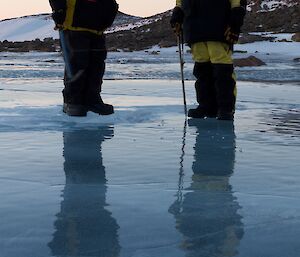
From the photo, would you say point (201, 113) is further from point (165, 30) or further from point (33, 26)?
point (33, 26)

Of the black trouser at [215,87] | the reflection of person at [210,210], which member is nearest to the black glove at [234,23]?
the black trouser at [215,87]

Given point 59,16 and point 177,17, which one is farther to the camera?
point 177,17

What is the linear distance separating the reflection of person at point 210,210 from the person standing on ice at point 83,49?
1.63 m

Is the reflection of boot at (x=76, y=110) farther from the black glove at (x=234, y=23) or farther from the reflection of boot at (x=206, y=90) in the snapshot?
the black glove at (x=234, y=23)

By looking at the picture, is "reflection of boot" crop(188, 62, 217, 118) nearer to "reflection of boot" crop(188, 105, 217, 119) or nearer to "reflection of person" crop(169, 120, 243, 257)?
"reflection of boot" crop(188, 105, 217, 119)

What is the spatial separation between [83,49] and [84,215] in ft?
8.77

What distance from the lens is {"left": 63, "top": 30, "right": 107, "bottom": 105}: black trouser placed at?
4234 mm

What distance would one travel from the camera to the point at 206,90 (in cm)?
447

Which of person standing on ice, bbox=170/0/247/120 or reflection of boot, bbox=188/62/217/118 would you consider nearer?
person standing on ice, bbox=170/0/247/120

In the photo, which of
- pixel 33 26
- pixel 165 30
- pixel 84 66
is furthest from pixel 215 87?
pixel 33 26

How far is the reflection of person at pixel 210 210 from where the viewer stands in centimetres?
150

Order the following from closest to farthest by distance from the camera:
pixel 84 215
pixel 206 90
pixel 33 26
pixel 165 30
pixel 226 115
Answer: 1. pixel 84 215
2. pixel 226 115
3. pixel 206 90
4. pixel 165 30
5. pixel 33 26

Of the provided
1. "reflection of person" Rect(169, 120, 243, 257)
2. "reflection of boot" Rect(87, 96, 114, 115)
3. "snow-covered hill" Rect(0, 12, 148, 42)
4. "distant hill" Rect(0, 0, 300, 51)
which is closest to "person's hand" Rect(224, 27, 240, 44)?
"reflection of boot" Rect(87, 96, 114, 115)

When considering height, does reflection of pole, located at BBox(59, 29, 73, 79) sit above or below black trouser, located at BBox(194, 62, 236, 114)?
above
